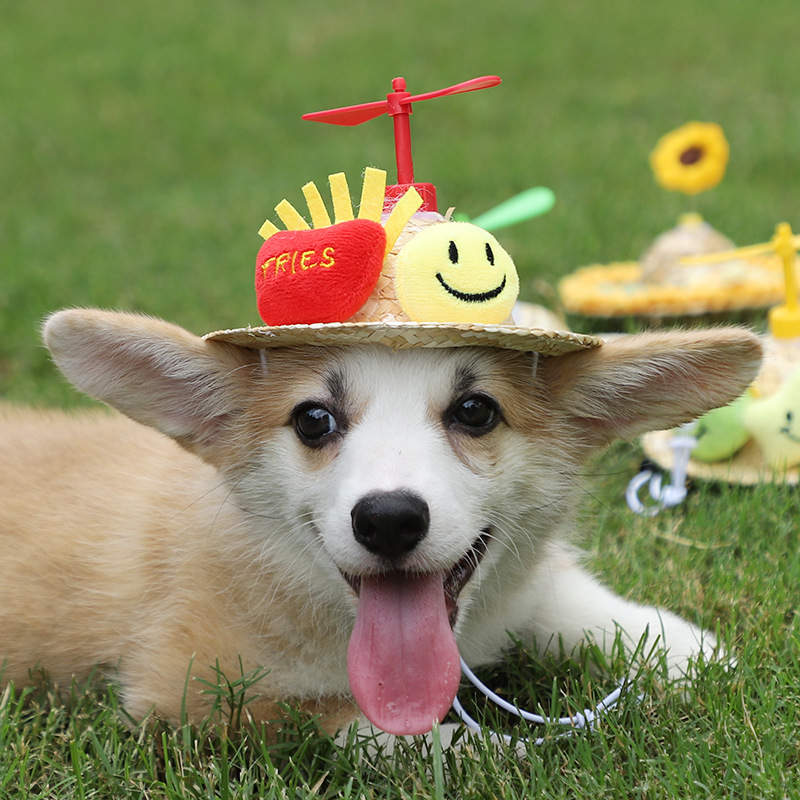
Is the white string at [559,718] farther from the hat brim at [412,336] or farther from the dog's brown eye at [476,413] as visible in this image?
the hat brim at [412,336]

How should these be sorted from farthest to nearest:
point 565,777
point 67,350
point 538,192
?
point 538,192 < point 67,350 < point 565,777

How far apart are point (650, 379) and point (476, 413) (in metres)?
0.42

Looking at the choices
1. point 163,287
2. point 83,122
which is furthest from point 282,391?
point 83,122

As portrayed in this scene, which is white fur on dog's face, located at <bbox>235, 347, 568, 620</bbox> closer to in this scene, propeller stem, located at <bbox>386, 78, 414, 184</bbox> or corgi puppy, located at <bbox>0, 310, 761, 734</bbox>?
corgi puppy, located at <bbox>0, 310, 761, 734</bbox>

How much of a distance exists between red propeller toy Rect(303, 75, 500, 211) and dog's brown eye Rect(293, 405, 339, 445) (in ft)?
1.63

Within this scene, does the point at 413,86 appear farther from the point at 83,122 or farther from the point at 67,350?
the point at 67,350

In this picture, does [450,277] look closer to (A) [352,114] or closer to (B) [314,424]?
(B) [314,424]

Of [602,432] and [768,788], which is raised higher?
[602,432]

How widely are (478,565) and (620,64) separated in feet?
31.6

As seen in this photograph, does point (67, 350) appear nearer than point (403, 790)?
No

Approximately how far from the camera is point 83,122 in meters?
9.16

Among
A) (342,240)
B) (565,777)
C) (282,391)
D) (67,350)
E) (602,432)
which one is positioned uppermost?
(342,240)

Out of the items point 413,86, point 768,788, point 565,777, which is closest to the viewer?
point 768,788

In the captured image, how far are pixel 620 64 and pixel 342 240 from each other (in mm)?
9693
